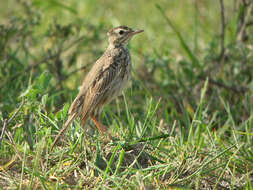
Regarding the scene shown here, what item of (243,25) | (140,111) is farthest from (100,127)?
(243,25)

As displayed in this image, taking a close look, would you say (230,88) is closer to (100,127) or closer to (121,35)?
(121,35)

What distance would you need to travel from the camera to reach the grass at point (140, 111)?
372 cm

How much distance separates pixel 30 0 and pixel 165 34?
273 cm

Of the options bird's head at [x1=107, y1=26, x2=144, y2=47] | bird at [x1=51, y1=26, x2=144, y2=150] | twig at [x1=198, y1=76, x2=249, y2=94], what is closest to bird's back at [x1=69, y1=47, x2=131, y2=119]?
bird at [x1=51, y1=26, x2=144, y2=150]

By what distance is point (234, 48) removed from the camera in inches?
250

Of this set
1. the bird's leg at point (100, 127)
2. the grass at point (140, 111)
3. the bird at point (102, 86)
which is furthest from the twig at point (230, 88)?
the bird's leg at point (100, 127)

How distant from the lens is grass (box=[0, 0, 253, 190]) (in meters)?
3.72

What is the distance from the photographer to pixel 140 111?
583 cm

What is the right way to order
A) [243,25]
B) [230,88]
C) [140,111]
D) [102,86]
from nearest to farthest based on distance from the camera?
[102,86]
[140,111]
[230,88]
[243,25]

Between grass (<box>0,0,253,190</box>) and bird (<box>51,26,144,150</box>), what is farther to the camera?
bird (<box>51,26,144,150</box>)

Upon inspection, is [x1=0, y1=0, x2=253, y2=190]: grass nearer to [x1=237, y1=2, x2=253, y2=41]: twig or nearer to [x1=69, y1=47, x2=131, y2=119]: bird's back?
[x1=237, y1=2, x2=253, y2=41]: twig

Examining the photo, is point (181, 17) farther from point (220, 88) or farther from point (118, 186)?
point (118, 186)

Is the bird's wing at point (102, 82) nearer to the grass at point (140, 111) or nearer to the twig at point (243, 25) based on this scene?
the grass at point (140, 111)

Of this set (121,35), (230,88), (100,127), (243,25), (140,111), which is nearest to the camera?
(100,127)
